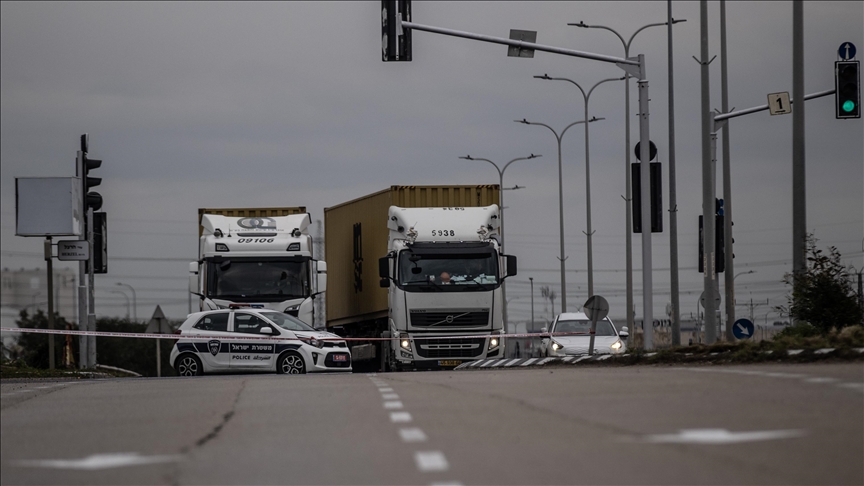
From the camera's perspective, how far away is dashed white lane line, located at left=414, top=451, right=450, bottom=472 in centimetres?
855

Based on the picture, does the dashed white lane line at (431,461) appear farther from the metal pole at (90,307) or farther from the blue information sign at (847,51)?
the metal pole at (90,307)

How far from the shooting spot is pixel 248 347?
87.6 feet

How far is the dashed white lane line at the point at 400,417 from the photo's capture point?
11609 millimetres

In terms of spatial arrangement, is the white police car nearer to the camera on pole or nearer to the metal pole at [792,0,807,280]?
the camera on pole

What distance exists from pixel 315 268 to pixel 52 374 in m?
6.47

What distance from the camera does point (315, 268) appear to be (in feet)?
99.3

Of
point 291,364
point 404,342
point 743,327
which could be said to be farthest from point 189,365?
point 743,327

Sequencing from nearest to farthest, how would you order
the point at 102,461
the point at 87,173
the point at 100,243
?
1. the point at 102,461
2. the point at 87,173
3. the point at 100,243

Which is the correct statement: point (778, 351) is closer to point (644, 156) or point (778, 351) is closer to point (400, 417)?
point (400, 417)

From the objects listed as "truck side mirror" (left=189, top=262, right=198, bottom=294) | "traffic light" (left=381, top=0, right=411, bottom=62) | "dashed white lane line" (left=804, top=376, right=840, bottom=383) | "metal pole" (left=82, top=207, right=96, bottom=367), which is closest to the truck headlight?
"truck side mirror" (left=189, top=262, right=198, bottom=294)

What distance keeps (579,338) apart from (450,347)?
24.3ft

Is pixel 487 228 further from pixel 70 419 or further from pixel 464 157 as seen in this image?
pixel 464 157

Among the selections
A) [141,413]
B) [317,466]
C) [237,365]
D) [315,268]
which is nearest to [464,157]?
[315,268]

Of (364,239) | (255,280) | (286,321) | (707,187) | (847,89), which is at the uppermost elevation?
(847,89)
